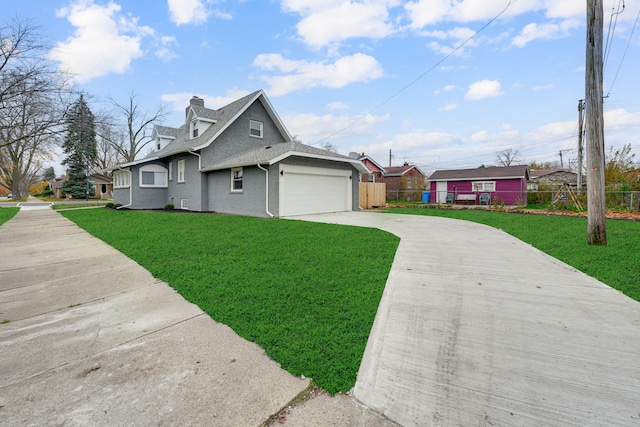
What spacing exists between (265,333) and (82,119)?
16.9 metres

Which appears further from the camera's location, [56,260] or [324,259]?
[56,260]

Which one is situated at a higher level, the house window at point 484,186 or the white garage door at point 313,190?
the house window at point 484,186

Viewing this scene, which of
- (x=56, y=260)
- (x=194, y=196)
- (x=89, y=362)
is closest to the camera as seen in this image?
(x=89, y=362)

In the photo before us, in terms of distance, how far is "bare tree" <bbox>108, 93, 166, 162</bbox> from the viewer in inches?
1315

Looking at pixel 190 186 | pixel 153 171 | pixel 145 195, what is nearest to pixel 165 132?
pixel 153 171

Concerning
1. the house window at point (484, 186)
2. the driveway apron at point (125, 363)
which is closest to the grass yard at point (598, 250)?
the driveway apron at point (125, 363)

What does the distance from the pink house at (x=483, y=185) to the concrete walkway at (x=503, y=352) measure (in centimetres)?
1973

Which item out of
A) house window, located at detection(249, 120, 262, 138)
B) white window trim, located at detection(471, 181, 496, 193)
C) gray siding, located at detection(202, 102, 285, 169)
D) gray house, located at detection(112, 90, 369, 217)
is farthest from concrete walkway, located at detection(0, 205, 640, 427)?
white window trim, located at detection(471, 181, 496, 193)

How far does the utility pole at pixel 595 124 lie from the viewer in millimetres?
6176

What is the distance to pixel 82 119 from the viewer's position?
14.1m

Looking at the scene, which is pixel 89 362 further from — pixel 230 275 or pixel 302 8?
pixel 302 8

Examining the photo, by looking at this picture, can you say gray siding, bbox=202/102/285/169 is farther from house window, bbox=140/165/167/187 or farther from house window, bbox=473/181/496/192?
house window, bbox=473/181/496/192

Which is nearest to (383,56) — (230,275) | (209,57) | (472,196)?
(209,57)

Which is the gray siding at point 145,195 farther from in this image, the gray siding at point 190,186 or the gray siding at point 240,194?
the gray siding at point 240,194
